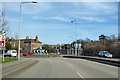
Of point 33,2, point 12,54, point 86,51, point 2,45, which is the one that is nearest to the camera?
point 2,45

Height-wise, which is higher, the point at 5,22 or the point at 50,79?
the point at 5,22

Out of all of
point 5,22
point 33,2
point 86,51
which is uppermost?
point 33,2

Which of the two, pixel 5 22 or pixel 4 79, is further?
pixel 5 22

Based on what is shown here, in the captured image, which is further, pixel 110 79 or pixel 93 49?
pixel 93 49

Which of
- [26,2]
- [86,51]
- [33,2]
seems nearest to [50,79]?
[33,2]

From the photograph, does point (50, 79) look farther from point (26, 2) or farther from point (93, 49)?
point (93, 49)

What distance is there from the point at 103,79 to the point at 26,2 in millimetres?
19589

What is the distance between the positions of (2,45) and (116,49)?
144 feet

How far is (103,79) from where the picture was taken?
1134cm

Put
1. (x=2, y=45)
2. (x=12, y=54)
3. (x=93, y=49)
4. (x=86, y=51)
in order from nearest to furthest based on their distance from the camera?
(x=2, y=45) → (x=12, y=54) → (x=93, y=49) → (x=86, y=51)

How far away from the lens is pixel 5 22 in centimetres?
2944

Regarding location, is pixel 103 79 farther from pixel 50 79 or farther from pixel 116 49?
pixel 116 49

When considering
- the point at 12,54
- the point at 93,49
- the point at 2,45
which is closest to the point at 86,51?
the point at 93,49

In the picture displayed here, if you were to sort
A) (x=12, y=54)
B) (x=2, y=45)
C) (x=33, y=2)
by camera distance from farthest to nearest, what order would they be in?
(x=12, y=54), (x=33, y=2), (x=2, y=45)
